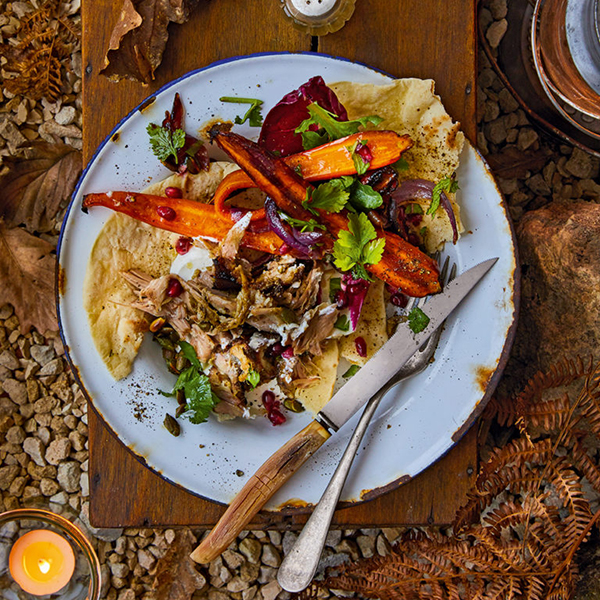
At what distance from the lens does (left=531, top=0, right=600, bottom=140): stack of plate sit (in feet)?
8.75

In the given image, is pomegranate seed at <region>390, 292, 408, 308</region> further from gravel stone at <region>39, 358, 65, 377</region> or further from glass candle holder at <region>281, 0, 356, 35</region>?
gravel stone at <region>39, 358, 65, 377</region>

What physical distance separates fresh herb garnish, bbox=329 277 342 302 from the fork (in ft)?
1.05

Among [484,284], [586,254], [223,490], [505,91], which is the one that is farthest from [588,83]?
[223,490]

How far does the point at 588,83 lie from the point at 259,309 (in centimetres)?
169

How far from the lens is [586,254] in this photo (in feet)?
8.86

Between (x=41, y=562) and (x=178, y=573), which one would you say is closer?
(x=41, y=562)

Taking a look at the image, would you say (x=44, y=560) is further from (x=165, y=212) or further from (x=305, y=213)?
(x=305, y=213)

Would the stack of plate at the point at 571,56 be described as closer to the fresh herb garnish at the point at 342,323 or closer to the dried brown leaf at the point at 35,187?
the fresh herb garnish at the point at 342,323

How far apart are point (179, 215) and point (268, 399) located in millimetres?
852

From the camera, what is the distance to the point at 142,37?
2643mm

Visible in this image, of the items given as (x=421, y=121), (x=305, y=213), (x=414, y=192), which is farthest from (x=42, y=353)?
(x=421, y=121)

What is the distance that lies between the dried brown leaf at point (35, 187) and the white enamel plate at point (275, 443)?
0.55 metres

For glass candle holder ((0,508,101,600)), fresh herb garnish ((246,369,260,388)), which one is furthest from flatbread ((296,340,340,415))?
glass candle holder ((0,508,101,600))

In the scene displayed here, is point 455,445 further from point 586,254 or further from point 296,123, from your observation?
point 296,123
